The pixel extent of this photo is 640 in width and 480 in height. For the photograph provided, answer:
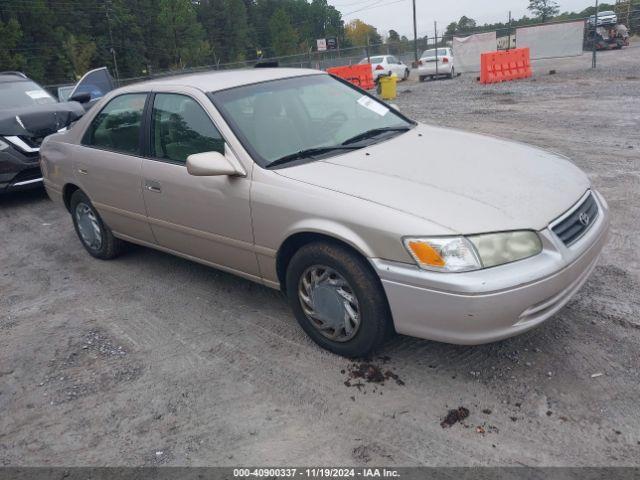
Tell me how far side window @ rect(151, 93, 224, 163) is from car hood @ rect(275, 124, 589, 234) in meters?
0.69

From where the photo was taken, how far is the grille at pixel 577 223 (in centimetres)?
295

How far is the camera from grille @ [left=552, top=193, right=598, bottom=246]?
295 centimetres

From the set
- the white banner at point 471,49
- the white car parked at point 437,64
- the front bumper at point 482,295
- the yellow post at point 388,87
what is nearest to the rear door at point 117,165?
the front bumper at point 482,295

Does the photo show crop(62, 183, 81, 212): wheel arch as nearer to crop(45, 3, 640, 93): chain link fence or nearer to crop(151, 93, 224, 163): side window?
crop(151, 93, 224, 163): side window

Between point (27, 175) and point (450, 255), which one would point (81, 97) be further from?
point (450, 255)

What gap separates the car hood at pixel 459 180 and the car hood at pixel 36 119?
5.90 meters

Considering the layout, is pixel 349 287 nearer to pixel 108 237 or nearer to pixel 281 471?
pixel 281 471

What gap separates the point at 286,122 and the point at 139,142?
129 cm

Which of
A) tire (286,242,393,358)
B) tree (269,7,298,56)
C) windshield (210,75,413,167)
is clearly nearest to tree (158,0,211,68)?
tree (269,7,298,56)

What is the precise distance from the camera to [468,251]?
2717 millimetres

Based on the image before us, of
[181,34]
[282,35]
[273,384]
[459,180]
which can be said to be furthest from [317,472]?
[282,35]

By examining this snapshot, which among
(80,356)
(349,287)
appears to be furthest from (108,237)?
(349,287)

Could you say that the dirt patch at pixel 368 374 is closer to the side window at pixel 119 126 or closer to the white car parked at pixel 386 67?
the side window at pixel 119 126

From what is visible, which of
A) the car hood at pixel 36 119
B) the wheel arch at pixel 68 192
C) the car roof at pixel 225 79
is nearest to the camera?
the car roof at pixel 225 79
